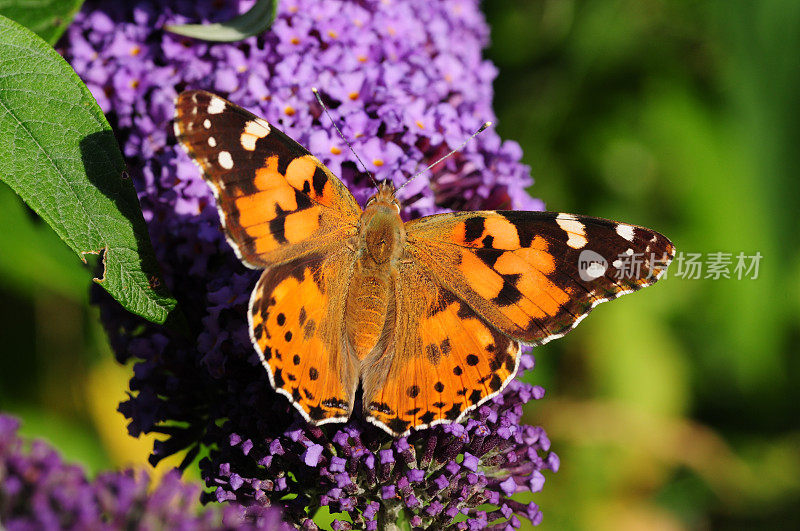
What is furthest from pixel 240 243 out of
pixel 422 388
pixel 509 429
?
pixel 509 429

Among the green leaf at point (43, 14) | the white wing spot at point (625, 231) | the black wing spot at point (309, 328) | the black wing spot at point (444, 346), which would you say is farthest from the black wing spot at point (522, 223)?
the green leaf at point (43, 14)

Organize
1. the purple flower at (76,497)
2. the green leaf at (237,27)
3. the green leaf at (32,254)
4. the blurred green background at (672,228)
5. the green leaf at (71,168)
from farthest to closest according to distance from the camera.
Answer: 1. the blurred green background at (672,228)
2. the green leaf at (32,254)
3. the green leaf at (237,27)
4. the green leaf at (71,168)
5. the purple flower at (76,497)

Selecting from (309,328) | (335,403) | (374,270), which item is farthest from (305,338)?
(374,270)

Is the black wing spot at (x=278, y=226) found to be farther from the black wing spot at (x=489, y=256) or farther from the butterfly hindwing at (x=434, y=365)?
the black wing spot at (x=489, y=256)

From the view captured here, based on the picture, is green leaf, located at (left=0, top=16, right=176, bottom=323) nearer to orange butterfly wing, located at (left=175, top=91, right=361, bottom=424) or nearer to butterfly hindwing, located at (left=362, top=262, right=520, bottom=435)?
orange butterfly wing, located at (left=175, top=91, right=361, bottom=424)

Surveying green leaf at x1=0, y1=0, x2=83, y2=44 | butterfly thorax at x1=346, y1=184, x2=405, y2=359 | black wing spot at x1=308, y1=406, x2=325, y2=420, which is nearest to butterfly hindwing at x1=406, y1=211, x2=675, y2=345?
butterfly thorax at x1=346, y1=184, x2=405, y2=359

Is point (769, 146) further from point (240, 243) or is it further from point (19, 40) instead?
point (19, 40)
